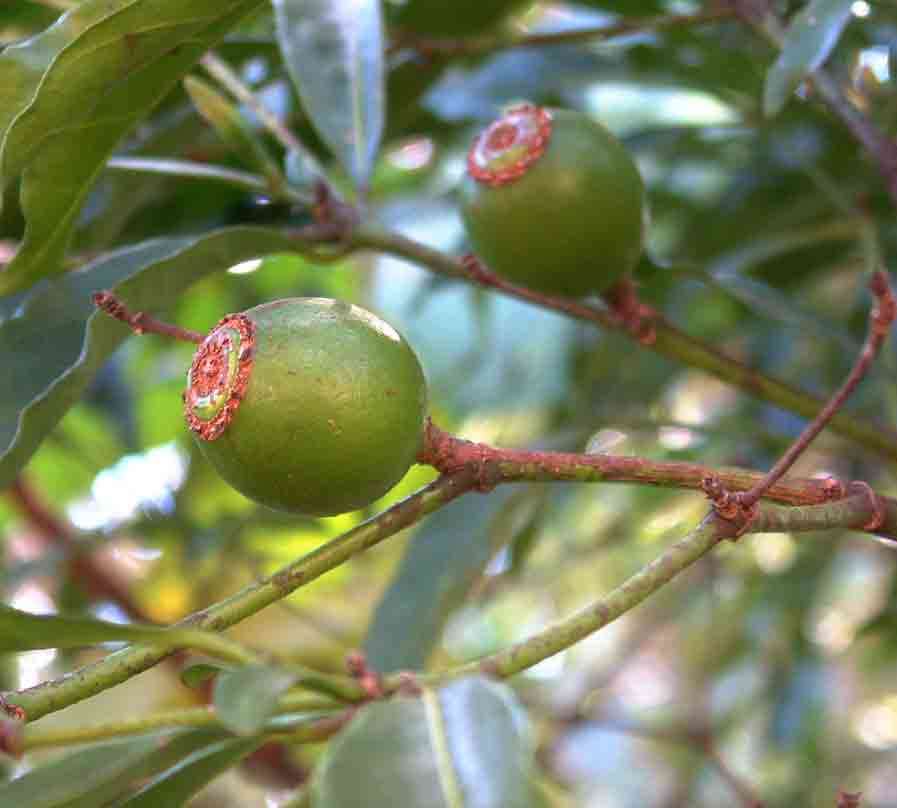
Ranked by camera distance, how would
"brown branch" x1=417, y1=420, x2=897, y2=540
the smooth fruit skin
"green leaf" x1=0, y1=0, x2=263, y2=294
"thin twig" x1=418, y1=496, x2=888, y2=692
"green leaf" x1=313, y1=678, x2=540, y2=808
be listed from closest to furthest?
"green leaf" x1=313, y1=678, x2=540, y2=808 < "thin twig" x1=418, y1=496, x2=888, y2=692 < "brown branch" x1=417, y1=420, x2=897, y2=540 < "green leaf" x1=0, y1=0, x2=263, y2=294 < the smooth fruit skin

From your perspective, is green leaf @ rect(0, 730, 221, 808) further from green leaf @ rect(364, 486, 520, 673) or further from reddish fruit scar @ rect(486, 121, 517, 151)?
reddish fruit scar @ rect(486, 121, 517, 151)

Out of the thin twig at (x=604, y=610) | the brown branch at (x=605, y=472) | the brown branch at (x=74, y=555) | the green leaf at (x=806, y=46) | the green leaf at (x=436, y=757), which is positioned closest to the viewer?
the green leaf at (x=436, y=757)

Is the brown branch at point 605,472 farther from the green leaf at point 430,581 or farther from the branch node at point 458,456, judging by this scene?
A: the green leaf at point 430,581

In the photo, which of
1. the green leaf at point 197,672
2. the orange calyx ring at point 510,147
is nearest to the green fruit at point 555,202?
the orange calyx ring at point 510,147

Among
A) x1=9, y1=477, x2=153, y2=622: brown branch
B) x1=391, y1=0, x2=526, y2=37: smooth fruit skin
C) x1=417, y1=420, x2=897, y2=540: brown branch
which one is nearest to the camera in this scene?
x1=417, y1=420, x2=897, y2=540: brown branch

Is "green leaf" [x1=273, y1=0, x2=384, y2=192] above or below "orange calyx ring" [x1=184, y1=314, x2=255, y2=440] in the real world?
below

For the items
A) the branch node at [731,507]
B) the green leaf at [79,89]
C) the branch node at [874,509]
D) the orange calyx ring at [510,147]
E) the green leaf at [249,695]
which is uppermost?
the green leaf at [79,89]

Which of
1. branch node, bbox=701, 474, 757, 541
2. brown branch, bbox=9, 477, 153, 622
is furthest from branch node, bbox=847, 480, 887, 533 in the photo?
brown branch, bbox=9, 477, 153, 622
